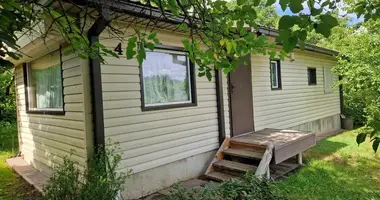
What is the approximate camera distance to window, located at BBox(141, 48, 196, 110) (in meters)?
4.30

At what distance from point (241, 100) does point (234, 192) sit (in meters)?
3.16

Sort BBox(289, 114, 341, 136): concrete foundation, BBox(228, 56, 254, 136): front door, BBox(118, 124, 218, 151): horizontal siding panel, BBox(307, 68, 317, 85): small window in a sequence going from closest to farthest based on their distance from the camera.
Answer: BBox(118, 124, 218, 151): horizontal siding panel
BBox(228, 56, 254, 136): front door
BBox(289, 114, 341, 136): concrete foundation
BBox(307, 68, 317, 85): small window

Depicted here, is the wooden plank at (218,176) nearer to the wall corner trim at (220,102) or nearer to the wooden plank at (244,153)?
the wooden plank at (244,153)

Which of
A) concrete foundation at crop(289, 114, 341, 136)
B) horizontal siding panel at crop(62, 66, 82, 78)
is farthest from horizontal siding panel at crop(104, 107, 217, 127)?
concrete foundation at crop(289, 114, 341, 136)

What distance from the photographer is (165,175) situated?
437cm

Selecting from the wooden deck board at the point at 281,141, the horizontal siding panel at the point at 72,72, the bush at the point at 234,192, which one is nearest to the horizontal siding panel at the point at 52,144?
the horizontal siding panel at the point at 72,72

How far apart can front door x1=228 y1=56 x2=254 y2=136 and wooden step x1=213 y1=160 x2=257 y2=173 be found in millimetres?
930

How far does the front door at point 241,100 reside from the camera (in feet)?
18.5

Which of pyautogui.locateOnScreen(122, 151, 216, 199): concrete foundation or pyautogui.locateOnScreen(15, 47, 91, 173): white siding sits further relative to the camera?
pyautogui.locateOnScreen(122, 151, 216, 199): concrete foundation

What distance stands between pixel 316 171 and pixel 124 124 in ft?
12.2

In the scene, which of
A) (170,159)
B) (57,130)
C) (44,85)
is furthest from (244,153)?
(44,85)

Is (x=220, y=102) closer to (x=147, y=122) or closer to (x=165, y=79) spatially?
(x=165, y=79)

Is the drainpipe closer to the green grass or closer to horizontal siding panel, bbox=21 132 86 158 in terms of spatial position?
horizontal siding panel, bbox=21 132 86 158

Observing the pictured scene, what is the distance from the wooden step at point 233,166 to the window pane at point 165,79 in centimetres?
131
